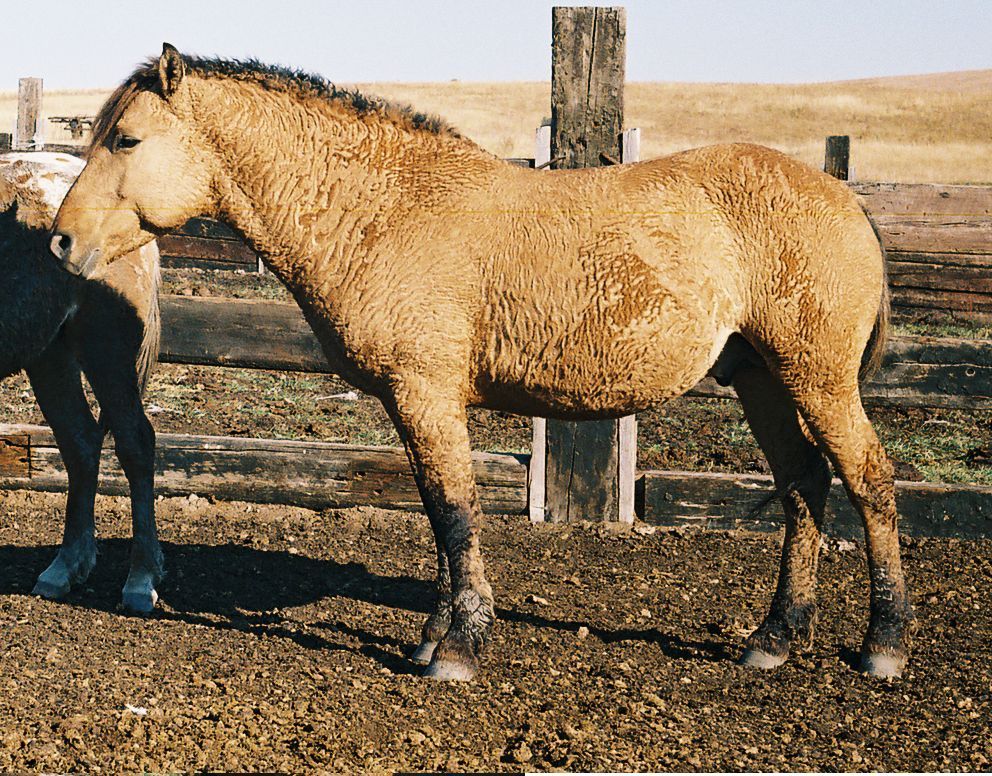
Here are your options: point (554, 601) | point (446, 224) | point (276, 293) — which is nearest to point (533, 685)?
point (554, 601)

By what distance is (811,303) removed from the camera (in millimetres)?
4203

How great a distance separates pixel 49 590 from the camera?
520 cm

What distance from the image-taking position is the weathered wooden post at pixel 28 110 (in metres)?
13.5

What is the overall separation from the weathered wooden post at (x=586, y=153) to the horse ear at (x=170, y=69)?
2200 mm

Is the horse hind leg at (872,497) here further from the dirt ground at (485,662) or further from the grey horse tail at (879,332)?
the grey horse tail at (879,332)

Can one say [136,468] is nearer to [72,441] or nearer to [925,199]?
[72,441]

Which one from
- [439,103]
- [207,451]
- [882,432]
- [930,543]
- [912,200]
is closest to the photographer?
[930,543]

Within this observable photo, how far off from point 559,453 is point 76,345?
8.65ft

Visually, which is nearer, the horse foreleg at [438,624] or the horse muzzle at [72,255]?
the horse muzzle at [72,255]

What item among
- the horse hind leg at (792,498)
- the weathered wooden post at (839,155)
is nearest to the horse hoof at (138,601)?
the horse hind leg at (792,498)

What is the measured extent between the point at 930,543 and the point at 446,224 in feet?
11.2

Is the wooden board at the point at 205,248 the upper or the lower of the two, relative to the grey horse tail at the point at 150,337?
lower

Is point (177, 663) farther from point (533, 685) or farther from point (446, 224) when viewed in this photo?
point (446, 224)

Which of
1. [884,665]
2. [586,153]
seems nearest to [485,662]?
[884,665]
